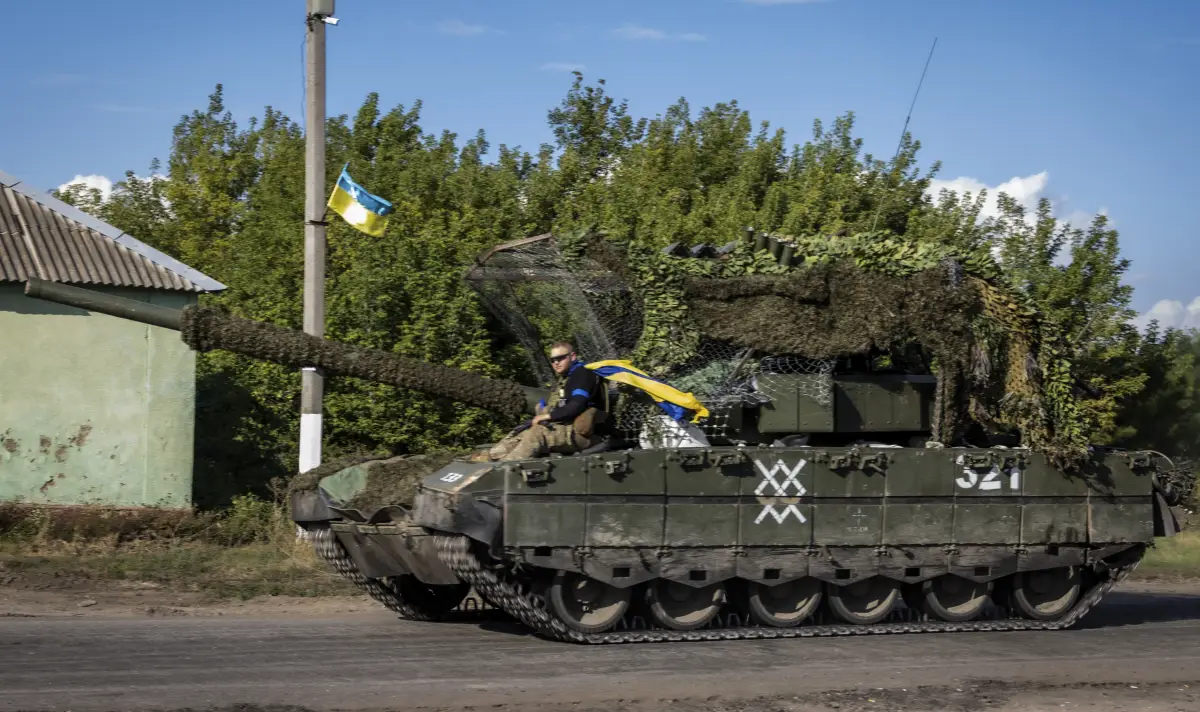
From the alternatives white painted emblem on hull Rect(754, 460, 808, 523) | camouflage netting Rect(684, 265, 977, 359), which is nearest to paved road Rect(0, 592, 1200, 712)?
white painted emblem on hull Rect(754, 460, 808, 523)

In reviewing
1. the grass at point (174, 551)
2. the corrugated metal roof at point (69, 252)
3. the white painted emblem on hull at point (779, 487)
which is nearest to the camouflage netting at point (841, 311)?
the white painted emblem on hull at point (779, 487)

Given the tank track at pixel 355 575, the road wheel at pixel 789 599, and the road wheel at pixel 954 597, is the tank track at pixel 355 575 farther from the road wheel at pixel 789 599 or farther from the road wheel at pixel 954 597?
the road wheel at pixel 954 597

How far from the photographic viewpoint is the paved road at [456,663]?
7.35 metres

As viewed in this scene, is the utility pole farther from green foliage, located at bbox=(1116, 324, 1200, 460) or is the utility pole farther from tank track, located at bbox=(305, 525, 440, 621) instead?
green foliage, located at bbox=(1116, 324, 1200, 460)

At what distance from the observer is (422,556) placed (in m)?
9.60

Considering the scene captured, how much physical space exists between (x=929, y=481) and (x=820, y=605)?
127 centimetres

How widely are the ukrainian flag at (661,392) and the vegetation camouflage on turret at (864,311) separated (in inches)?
8.5

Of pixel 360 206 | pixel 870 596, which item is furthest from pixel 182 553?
pixel 870 596

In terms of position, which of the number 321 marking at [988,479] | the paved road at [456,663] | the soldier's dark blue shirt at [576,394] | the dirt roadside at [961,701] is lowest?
the dirt roadside at [961,701]

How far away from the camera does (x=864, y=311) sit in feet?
32.6

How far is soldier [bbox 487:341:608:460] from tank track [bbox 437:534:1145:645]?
85cm

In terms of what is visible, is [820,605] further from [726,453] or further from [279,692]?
[279,692]

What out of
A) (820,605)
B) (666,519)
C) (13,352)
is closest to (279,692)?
(666,519)

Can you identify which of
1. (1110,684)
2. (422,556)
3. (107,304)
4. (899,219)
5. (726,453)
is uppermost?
(899,219)
